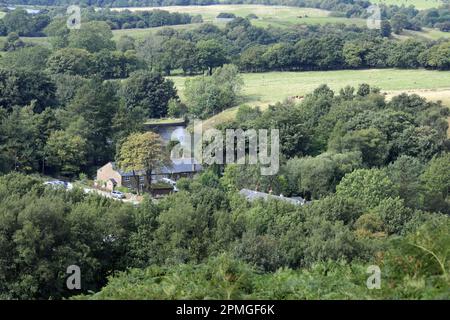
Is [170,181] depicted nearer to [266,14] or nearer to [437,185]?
[437,185]

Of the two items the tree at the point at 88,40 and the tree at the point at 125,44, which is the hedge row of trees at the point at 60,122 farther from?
the tree at the point at 125,44

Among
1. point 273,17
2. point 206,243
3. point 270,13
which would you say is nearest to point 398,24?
point 273,17

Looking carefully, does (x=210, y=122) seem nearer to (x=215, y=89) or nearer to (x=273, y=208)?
(x=215, y=89)

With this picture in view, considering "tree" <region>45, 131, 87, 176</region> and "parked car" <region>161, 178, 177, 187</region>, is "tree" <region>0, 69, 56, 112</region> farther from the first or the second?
"parked car" <region>161, 178, 177, 187</region>

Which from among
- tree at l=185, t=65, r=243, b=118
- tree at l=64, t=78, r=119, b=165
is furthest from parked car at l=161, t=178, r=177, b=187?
tree at l=185, t=65, r=243, b=118

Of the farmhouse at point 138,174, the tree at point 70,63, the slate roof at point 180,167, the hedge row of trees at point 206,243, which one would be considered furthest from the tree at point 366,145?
the tree at point 70,63

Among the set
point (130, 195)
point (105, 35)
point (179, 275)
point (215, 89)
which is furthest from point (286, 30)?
point (179, 275)
